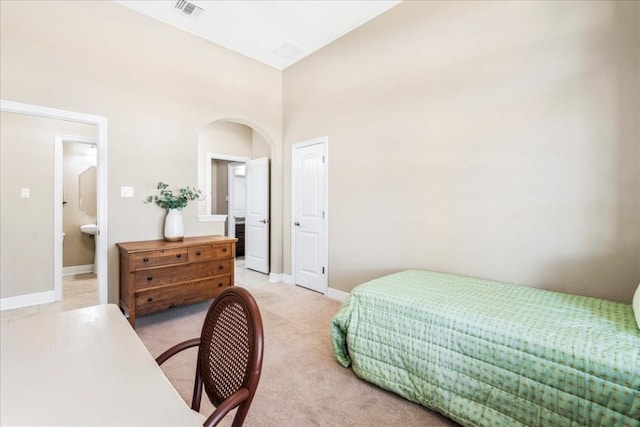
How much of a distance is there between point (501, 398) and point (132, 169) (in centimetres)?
371

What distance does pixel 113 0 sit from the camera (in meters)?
3.05

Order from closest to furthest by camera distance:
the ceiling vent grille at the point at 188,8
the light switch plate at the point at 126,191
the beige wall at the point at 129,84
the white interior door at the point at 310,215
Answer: the beige wall at the point at 129,84 < the ceiling vent grille at the point at 188,8 < the light switch plate at the point at 126,191 < the white interior door at the point at 310,215

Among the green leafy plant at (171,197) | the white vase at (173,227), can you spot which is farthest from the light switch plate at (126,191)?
the white vase at (173,227)

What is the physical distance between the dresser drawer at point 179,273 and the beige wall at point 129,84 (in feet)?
1.84

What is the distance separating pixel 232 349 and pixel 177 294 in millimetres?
2356

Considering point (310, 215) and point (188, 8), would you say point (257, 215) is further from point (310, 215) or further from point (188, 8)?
point (188, 8)

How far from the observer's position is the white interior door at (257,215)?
16.3 feet

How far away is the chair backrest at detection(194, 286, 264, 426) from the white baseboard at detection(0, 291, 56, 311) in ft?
12.6

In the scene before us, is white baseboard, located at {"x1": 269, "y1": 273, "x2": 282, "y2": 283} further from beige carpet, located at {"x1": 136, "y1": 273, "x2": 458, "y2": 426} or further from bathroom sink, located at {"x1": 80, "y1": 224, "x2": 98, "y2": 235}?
bathroom sink, located at {"x1": 80, "y1": 224, "x2": 98, "y2": 235}

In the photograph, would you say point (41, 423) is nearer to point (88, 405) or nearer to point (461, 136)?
point (88, 405)

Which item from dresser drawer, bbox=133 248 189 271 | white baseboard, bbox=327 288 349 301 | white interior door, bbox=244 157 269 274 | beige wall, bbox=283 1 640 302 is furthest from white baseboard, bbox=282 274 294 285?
dresser drawer, bbox=133 248 189 271

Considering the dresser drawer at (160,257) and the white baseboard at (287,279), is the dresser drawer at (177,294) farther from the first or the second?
the white baseboard at (287,279)

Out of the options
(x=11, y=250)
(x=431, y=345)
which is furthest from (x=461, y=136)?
(x=11, y=250)

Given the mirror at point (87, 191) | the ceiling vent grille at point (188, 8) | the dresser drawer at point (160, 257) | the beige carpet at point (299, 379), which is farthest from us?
the mirror at point (87, 191)
